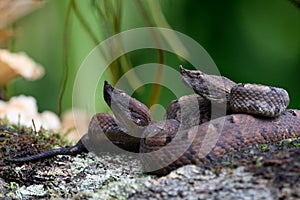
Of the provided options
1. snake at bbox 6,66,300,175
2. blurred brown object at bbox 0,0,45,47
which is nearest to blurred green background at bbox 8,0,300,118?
blurred brown object at bbox 0,0,45,47

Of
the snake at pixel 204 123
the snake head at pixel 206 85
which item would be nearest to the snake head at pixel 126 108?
the snake at pixel 204 123

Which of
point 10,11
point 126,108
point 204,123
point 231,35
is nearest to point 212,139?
point 204,123

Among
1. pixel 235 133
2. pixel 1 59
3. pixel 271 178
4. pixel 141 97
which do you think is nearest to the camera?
pixel 271 178

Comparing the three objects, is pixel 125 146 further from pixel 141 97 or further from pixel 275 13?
pixel 275 13

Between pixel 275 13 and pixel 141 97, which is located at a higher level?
pixel 275 13

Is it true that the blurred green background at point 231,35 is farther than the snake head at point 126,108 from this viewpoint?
Yes

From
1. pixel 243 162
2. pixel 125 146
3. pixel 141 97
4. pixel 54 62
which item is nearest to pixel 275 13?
pixel 141 97

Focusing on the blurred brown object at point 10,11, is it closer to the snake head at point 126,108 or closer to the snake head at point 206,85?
the snake head at point 126,108

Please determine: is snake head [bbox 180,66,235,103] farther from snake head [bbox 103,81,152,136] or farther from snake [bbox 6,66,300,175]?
snake head [bbox 103,81,152,136]
